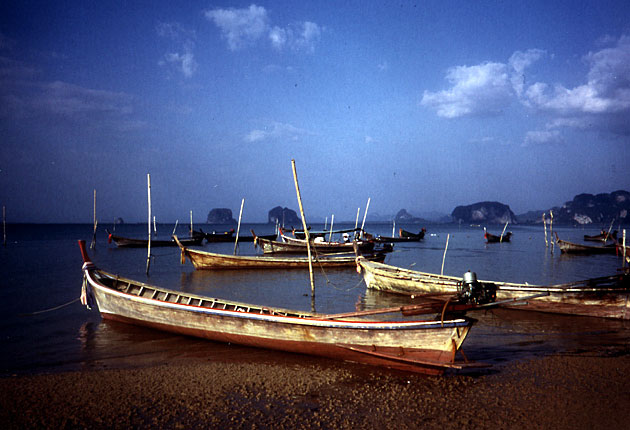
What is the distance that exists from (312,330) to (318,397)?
177cm

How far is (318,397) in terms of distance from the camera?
738 centimetres

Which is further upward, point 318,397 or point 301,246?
point 301,246

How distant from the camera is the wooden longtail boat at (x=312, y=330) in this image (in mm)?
7949

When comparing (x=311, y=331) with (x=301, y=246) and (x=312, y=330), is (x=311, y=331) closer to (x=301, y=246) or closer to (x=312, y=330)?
(x=312, y=330)

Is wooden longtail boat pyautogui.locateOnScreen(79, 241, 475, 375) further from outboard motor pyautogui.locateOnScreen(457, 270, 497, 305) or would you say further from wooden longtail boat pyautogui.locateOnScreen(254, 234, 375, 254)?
wooden longtail boat pyautogui.locateOnScreen(254, 234, 375, 254)

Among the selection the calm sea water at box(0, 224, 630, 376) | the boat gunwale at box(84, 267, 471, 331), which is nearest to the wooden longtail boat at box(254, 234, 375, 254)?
the calm sea water at box(0, 224, 630, 376)

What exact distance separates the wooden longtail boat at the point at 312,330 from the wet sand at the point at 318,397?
438mm

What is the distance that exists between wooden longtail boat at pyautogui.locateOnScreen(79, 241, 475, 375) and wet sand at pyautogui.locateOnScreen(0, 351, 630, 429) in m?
0.44

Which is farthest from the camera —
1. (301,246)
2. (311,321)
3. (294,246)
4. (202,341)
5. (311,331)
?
(294,246)

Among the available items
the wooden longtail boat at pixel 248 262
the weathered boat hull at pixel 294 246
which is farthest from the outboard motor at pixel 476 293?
the weathered boat hull at pixel 294 246

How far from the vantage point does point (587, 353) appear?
9.71 meters

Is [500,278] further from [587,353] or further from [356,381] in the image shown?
[356,381]

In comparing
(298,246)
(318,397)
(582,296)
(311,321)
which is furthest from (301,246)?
(318,397)

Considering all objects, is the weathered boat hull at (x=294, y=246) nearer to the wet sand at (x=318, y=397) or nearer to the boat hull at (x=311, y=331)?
the boat hull at (x=311, y=331)
